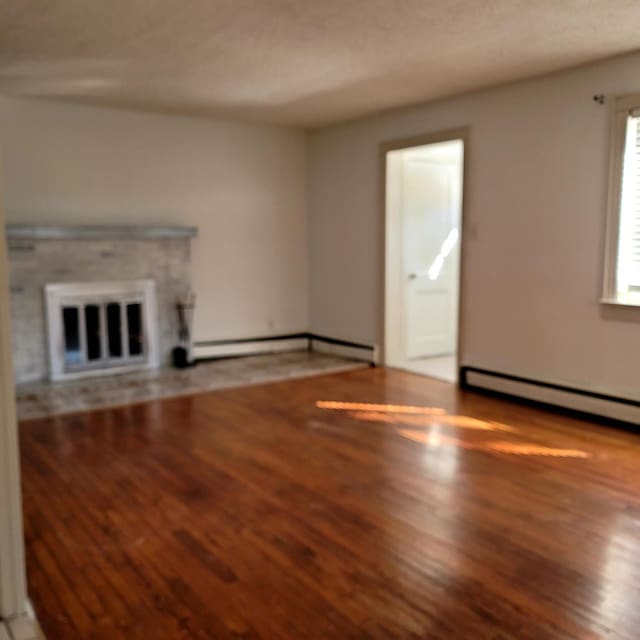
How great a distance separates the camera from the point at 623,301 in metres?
4.15

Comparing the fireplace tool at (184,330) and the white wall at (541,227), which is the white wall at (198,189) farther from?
the white wall at (541,227)

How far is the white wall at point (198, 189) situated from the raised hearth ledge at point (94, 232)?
0.64 feet

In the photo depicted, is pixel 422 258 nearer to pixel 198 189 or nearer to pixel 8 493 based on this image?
pixel 198 189

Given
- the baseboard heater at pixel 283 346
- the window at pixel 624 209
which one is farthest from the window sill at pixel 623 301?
the baseboard heater at pixel 283 346

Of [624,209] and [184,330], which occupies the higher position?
[624,209]

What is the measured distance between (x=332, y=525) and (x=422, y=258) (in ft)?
13.2

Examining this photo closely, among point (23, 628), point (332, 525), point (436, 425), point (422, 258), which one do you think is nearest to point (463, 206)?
point (422, 258)

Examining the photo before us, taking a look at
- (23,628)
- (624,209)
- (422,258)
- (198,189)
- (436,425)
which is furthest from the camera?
(422,258)

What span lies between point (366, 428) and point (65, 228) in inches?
119

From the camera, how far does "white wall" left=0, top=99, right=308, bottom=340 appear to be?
17.4ft

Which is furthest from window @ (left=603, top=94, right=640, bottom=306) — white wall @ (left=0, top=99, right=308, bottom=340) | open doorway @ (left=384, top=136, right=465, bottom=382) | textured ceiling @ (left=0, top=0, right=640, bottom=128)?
white wall @ (left=0, top=99, right=308, bottom=340)

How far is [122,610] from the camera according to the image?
2.13 metres

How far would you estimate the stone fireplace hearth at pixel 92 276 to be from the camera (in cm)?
521

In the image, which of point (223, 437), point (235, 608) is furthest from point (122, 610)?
point (223, 437)
